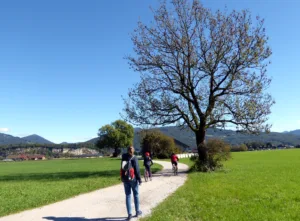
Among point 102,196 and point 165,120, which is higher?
point 165,120

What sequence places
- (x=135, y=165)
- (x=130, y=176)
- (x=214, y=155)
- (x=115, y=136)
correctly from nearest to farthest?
(x=130, y=176) → (x=135, y=165) → (x=214, y=155) → (x=115, y=136)

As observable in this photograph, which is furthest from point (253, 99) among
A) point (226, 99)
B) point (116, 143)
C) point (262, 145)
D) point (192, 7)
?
point (262, 145)

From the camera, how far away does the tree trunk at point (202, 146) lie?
87.4 feet

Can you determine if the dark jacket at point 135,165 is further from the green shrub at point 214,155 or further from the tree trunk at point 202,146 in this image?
the tree trunk at point 202,146

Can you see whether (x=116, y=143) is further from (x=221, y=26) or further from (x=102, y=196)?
(x=102, y=196)

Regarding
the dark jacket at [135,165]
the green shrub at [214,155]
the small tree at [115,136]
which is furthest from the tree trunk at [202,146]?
the small tree at [115,136]

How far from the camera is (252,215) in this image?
8.86 m

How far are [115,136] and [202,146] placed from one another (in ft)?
277

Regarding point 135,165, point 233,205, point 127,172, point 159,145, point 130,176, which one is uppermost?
point 159,145

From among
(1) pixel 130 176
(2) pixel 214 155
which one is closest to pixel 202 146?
(2) pixel 214 155

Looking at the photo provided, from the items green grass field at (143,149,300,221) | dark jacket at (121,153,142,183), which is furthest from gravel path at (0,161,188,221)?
dark jacket at (121,153,142,183)

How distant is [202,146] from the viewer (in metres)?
27.1

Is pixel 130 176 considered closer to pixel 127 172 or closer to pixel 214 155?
pixel 127 172

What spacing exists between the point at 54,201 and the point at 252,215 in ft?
26.0
